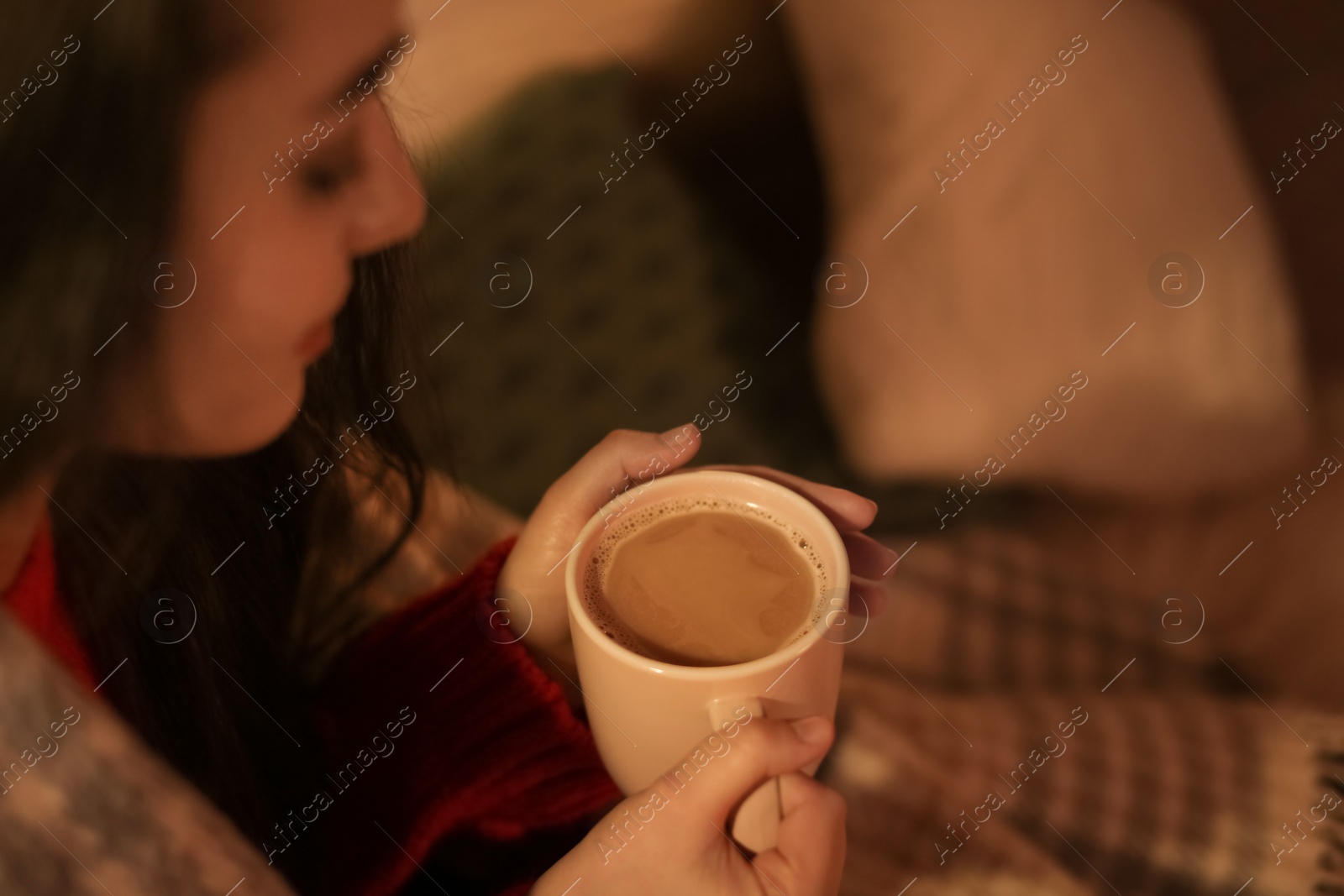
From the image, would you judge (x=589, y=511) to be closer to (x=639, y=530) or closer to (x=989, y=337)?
(x=639, y=530)

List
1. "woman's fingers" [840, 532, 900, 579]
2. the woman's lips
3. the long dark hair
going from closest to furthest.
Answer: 1. the long dark hair
2. the woman's lips
3. "woman's fingers" [840, 532, 900, 579]

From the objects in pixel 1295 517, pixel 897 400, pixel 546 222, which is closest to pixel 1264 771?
pixel 1295 517

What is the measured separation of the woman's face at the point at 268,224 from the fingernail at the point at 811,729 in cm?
29

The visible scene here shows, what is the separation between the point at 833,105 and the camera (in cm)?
55

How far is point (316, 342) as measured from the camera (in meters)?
0.42

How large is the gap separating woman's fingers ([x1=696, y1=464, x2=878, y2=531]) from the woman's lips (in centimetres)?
21

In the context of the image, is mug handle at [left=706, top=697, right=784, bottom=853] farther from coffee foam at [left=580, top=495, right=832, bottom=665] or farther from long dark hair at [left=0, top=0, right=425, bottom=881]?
long dark hair at [left=0, top=0, right=425, bottom=881]

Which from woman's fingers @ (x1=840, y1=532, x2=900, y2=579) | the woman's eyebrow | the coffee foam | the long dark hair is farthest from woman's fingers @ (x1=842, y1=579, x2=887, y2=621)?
the woman's eyebrow

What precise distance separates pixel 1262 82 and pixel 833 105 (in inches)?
9.6

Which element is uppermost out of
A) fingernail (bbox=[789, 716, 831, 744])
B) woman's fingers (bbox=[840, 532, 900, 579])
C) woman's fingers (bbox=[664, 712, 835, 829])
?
woman's fingers (bbox=[664, 712, 835, 829])

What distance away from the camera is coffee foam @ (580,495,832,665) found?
391 mm

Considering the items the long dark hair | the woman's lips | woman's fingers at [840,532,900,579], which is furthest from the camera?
woman's fingers at [840,532,900,579]

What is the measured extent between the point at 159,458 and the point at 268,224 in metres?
0.11

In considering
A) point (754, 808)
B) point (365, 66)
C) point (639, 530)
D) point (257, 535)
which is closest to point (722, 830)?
point (754, 808)
